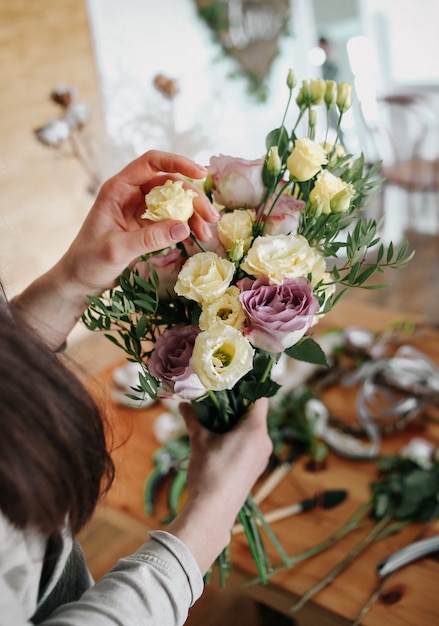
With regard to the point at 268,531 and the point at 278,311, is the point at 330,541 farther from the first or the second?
the point at 278,311

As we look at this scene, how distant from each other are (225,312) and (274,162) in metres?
0.18

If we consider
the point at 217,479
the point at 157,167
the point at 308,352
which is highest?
the point at 157,167

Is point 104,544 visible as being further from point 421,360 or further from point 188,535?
point 421,360

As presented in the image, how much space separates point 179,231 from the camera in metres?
0.61

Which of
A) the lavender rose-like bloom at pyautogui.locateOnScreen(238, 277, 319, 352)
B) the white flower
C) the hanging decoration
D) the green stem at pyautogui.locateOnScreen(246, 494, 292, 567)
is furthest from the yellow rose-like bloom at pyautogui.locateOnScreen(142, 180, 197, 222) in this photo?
the hanging decoration

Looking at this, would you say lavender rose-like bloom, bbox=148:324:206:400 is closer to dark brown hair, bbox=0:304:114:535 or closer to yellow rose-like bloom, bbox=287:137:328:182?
dark brown hair, bbox=0:304:114:535

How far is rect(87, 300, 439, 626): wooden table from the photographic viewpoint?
0.75 meters

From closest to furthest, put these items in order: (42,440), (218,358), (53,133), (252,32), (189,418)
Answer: (42,440), (218,358), (189,418), (53,133), (252,32)

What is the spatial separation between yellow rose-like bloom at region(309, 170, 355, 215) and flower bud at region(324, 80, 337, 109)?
0.41 feet

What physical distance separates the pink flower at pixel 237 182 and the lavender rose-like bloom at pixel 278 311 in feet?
0.38

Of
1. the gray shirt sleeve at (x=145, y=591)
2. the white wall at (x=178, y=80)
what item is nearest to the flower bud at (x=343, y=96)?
the gray shirt sleeve at (x=145, y=591)

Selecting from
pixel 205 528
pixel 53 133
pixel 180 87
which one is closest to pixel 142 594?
pixel 205 528

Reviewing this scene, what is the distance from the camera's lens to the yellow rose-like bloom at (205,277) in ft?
1.95

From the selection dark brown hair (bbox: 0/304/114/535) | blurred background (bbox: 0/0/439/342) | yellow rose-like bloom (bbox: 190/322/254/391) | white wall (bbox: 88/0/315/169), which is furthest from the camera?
white wall (bbox: 88/0/315/169)
